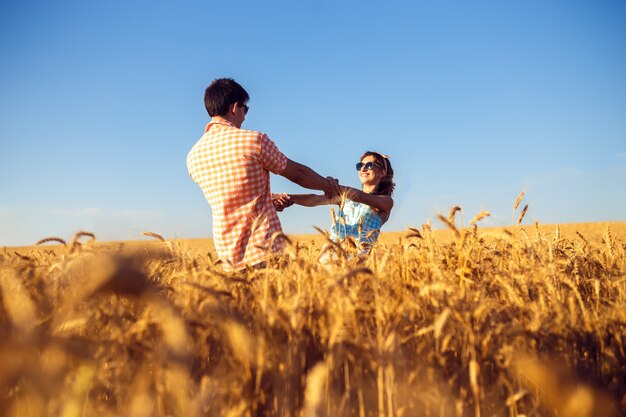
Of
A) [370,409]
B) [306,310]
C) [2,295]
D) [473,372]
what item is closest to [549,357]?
[473,372]

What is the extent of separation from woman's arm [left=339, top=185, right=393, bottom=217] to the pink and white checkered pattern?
1.90ft

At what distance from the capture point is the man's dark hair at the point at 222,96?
3777 millimetres

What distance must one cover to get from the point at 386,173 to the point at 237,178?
94.2 inches

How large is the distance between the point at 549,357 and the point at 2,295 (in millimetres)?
1587

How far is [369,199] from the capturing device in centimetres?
404

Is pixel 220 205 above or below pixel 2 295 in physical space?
above

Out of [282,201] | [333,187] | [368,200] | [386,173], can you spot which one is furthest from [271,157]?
[386,173]

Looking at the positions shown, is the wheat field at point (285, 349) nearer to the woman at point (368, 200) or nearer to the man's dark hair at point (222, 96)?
the man's dark hair at point (222, 96)

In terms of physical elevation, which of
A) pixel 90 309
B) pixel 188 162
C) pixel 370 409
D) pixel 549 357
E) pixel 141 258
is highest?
pixel 188 162

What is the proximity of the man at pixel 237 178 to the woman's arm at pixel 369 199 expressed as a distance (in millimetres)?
368

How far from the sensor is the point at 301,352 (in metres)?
1.34

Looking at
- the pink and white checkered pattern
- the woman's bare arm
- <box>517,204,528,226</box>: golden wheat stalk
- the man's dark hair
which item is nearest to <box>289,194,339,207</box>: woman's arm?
the woman's bare arm

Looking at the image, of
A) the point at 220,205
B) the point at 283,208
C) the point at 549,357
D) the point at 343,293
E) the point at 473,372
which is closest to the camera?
the point at 473,372

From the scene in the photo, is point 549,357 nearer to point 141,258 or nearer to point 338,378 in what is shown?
point 338,378
